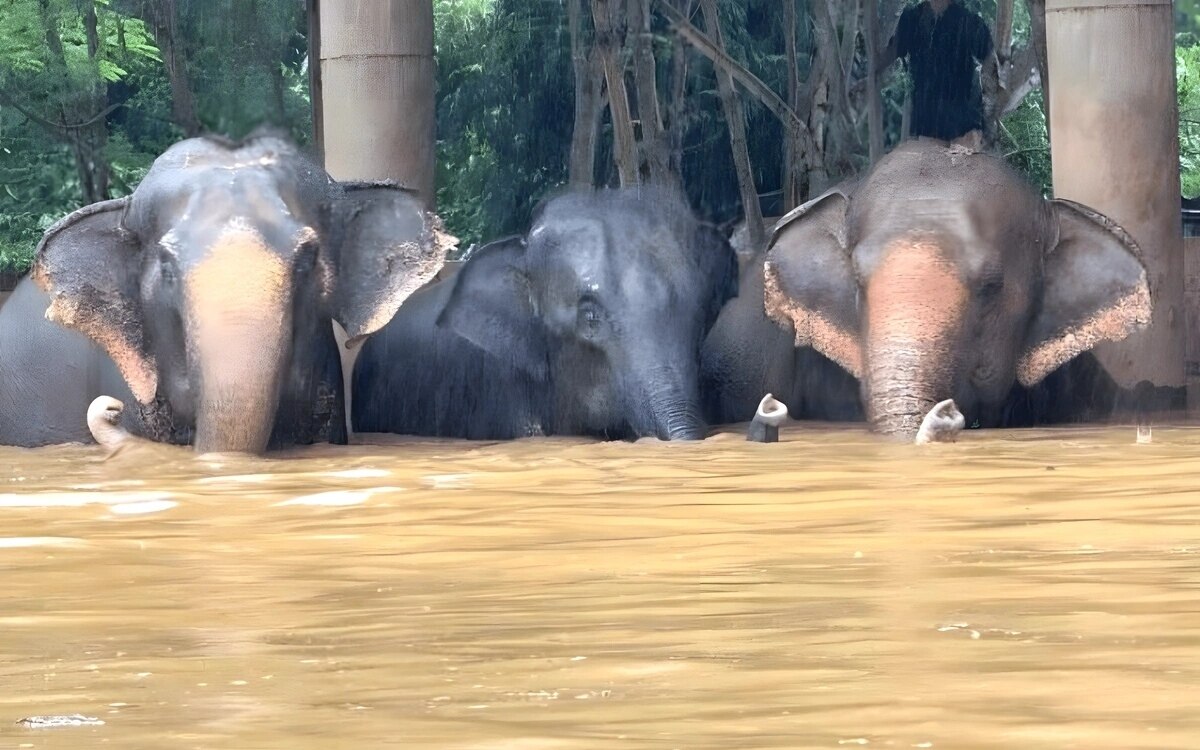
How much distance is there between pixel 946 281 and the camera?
10445 millimetres


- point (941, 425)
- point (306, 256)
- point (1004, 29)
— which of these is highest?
point (1004, 29)

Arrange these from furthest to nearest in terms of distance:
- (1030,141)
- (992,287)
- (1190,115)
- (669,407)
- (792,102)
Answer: (1190,115) < (1030,141) < (792,102) < (992,287) < (669,407)

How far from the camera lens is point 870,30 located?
916 inches

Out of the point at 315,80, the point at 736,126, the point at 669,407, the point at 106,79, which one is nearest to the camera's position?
the point at 669,407

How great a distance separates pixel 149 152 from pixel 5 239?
2.32 m

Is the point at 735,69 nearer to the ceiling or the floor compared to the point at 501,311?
nearer to the ceiling

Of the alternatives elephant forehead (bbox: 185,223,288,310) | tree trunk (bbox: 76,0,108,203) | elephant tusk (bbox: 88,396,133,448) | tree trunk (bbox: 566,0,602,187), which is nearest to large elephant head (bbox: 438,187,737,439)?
elephant forehead (bbox: 185,223,288,310)

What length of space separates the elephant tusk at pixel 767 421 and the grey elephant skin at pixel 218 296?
6.27 ft

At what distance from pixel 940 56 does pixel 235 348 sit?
15.3 meters

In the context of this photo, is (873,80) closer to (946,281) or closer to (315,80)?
(315,80)

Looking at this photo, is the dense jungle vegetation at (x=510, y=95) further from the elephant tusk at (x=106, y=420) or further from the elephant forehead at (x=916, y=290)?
the elephant tusk at (x=106, y=420)

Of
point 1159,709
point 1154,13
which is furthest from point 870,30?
point 1159,709

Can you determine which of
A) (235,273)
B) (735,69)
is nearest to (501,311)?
(235,273)

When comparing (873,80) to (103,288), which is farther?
(873,80)
